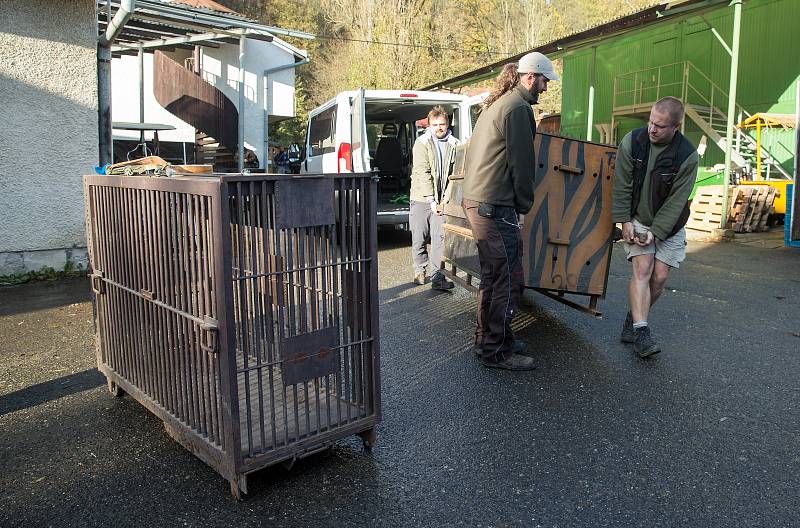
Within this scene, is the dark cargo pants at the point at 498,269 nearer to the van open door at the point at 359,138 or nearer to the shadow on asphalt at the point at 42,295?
the shadow on asphalt at the point at 42,295

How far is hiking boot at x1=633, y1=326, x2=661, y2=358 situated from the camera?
185 inches

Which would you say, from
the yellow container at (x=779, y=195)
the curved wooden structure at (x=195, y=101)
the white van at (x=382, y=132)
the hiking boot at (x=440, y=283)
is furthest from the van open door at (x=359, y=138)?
the yellow container at (x=779, y=195)

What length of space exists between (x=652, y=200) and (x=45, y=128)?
6.53 m

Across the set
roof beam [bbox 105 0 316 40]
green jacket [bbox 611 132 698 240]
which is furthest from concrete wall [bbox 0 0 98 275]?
green jacket [bbox 611 132 698 240]

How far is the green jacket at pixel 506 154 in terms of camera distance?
4.24m

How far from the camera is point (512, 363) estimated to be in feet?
14.8

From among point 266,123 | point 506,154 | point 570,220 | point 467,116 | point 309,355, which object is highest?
point 266,123

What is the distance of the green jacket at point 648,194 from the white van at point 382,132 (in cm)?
293

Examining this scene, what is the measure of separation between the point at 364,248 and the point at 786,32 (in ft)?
53.0

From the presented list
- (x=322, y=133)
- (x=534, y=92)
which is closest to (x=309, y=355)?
(x=534, y=92)

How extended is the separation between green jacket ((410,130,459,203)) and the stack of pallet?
667cm

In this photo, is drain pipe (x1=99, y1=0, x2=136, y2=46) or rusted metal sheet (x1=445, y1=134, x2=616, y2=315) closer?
rusted metal sheet (x1=445, y1=134, x2=616, y2=315)

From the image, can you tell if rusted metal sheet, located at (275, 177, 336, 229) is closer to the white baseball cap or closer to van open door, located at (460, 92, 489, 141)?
the white baseball cap

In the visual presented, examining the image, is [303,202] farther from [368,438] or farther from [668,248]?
[668,248]
